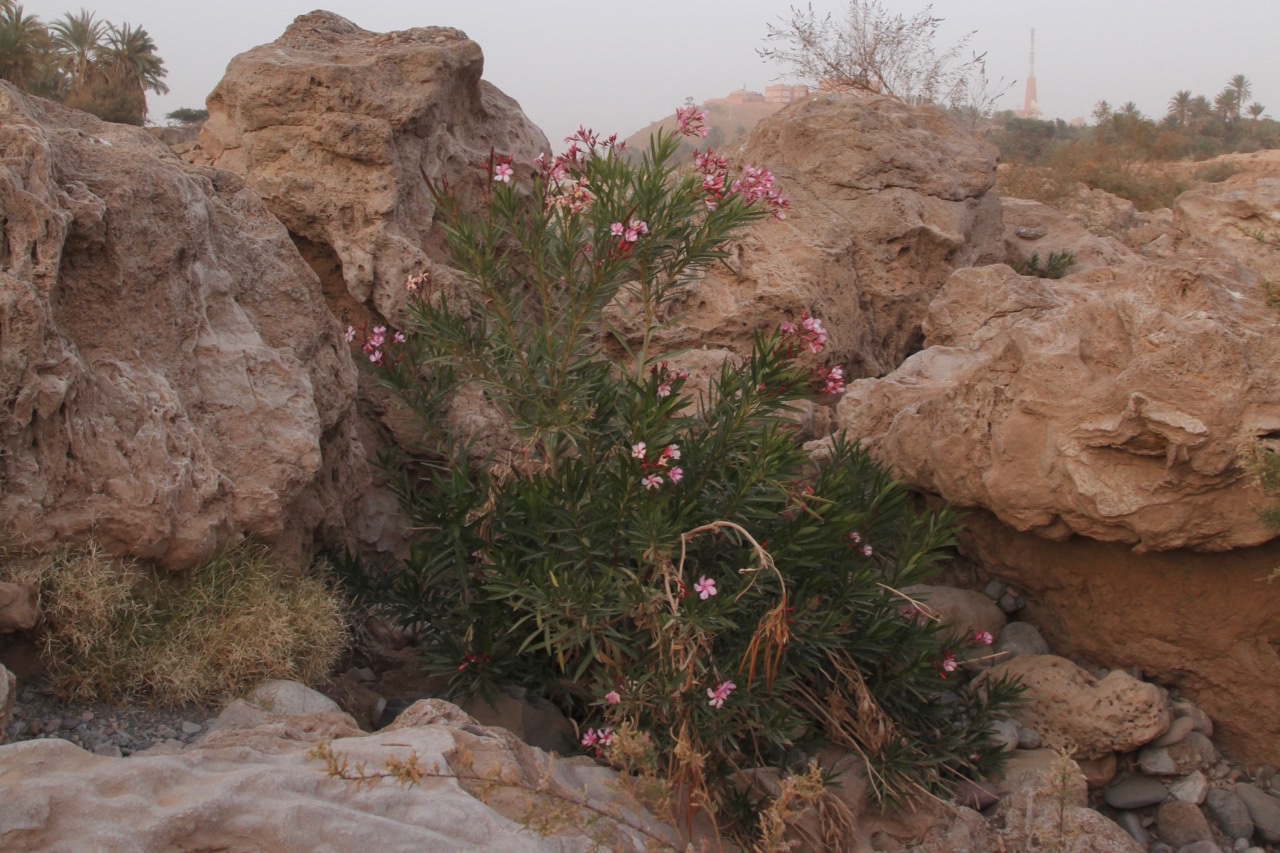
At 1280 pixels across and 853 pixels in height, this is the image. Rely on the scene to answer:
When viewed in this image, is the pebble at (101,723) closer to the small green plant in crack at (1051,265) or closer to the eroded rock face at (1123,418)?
the eroded rock face at (1123,418)

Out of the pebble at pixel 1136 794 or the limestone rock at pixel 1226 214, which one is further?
the limestone rock at pixel 1226 214

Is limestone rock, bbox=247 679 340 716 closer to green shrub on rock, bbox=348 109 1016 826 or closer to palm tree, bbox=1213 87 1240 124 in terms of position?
green shrub on rock, bbox=348 109 1016 826

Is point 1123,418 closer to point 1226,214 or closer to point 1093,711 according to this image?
point 1093,711

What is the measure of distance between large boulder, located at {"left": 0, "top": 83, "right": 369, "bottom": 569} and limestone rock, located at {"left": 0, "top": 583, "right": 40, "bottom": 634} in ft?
0.70

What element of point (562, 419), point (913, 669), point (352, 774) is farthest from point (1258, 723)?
point (352, 774)

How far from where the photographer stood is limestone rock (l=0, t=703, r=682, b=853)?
2.33m

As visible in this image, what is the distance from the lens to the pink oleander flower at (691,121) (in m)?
3.84

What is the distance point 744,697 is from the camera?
344cm

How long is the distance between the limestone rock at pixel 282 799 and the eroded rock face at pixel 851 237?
3.66 m

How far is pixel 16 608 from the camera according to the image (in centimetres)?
306

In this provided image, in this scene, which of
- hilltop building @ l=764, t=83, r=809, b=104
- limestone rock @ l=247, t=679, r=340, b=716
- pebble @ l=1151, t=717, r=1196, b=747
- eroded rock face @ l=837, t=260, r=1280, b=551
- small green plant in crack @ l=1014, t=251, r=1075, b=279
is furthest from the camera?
hilltop building @ l=764, t=83, r=809, b=104

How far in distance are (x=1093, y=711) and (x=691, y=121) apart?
2848mm

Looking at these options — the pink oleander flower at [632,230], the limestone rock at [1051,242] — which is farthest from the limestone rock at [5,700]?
the limestone rock at [1051,242]

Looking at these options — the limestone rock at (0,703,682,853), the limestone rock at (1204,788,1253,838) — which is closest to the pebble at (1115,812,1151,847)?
the limestone rock at (1204,788,1253,838)
